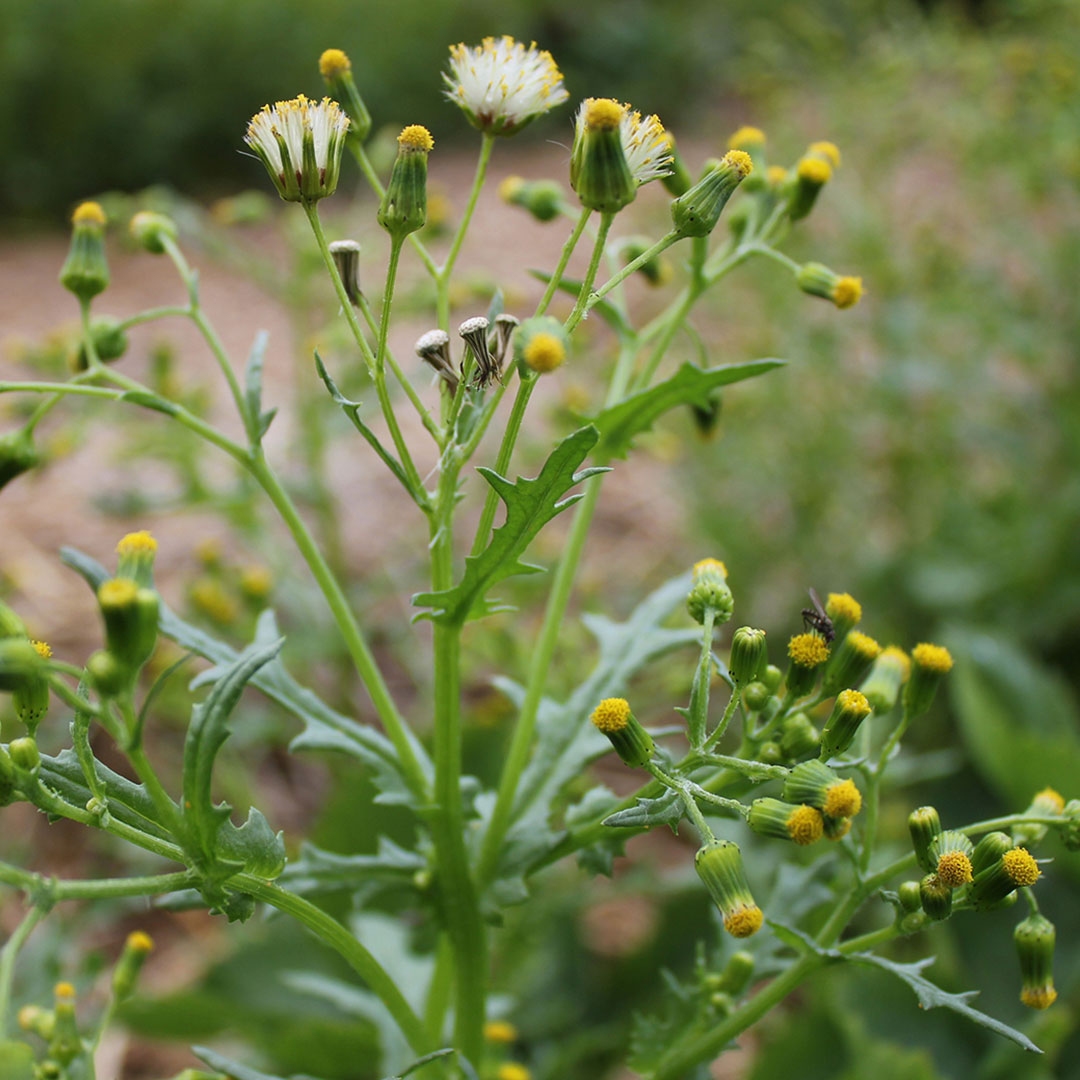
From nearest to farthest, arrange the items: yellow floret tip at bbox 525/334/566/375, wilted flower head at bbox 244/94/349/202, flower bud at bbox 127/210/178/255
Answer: yellow floret tip at bbox 525/334/566/375 → wilted flower head at bbox 244/94/349/202 → flower bud at bbox 127/210/178/255

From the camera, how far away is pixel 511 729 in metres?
2.30

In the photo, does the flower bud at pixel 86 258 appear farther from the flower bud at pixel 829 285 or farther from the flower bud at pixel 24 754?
the flower bud at pixel 829 285

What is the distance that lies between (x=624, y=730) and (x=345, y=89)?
695 millimetres

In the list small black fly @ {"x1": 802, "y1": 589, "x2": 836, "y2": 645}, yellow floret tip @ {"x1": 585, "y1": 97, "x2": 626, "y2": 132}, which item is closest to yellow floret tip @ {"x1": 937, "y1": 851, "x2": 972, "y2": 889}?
small black fly @ {"x1": 802, "y1": 589, "x2": 836, "y2": 645}

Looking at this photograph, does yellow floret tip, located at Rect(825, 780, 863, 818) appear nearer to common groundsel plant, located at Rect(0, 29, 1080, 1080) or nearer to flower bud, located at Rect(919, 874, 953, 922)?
common groundsel plant, located at Rect(0, 29, 1080, 1080)

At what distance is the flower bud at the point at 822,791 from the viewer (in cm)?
87

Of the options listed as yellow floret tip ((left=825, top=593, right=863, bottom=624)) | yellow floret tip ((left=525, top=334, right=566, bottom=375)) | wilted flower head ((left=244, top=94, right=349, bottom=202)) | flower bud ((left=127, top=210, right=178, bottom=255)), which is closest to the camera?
yellow floret tip ((left=525, top=334, right=566, bottom=375))

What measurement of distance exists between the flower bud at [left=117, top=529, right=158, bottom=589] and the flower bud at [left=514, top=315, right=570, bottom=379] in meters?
0.32

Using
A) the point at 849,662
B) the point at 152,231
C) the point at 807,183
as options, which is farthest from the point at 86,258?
the point at 849,662

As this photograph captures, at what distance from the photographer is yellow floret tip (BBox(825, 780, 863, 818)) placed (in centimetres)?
87

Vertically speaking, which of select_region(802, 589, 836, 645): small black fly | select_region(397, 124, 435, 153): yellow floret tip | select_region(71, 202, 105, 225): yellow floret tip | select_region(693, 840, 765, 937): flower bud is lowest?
select_region(693, 840, 765, 937): flower bud

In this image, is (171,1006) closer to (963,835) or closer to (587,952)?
(587,952)

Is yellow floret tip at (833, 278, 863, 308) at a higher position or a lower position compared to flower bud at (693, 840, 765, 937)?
higher

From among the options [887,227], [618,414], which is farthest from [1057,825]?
[887,227]
